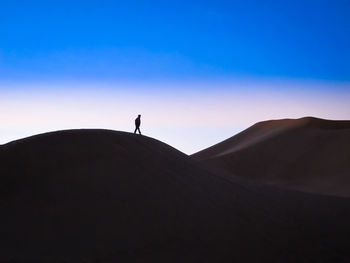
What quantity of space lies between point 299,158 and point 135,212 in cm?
2156

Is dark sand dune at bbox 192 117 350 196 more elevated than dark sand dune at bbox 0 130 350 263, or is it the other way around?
dark sand dune at bbox 192 117 350 196

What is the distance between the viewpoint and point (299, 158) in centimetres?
2767

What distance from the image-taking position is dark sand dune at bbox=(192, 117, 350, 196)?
23.2 metres

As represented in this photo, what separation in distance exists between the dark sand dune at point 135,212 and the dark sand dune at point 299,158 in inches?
427

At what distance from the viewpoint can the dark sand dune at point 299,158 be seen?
2325 cm

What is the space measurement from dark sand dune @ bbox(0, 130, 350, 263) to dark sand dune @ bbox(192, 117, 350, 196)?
35.6 ft

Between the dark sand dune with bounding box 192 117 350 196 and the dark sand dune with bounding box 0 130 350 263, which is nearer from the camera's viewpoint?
the dark sand dune with bounding box 0 130 350 263

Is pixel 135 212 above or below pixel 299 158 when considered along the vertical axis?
below

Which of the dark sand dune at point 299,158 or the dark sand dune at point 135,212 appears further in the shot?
the dark sand dune at point 299,158

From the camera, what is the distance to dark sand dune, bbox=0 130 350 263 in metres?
7.20

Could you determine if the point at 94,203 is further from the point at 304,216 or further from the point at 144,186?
the point at 304,216

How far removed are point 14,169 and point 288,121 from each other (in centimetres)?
3118

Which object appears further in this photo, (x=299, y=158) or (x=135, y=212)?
(x=299, y=158)

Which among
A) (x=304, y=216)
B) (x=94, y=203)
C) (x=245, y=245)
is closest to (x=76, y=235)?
(x=94, y=203)
